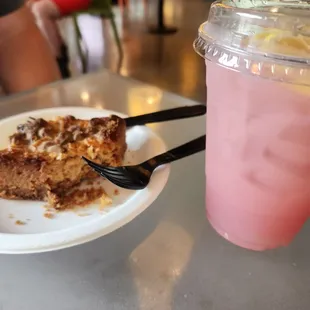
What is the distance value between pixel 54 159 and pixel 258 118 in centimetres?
23

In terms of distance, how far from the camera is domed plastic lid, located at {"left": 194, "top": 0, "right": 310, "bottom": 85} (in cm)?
36

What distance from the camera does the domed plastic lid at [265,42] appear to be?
0.36 meters

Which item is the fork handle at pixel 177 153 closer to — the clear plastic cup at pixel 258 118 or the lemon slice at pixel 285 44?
the clear plastic cup at pixel 258 118

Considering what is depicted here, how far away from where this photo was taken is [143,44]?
2.79m

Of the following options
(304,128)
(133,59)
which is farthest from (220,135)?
(133,59)

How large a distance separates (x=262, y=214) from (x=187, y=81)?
1837mm

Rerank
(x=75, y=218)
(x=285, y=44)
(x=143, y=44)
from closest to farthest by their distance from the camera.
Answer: (x=285, y=44), (x=75, y=218), (x=143, y=44)

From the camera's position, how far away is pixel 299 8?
391 millimetres

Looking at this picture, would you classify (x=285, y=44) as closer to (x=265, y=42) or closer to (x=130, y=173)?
(x=265, y=42)

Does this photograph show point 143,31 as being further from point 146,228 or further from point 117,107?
point 146,228

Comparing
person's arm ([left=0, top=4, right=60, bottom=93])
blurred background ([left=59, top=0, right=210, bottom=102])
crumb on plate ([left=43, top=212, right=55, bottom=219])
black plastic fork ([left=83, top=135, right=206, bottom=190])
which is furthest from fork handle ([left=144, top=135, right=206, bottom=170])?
blurred background ([left=59, top=0, right=210, bottom=102])

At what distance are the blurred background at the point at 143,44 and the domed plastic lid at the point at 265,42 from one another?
150 centimetres

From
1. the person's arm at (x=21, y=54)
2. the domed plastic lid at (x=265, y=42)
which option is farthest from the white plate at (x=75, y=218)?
the person's arm at (x=21, y=54)

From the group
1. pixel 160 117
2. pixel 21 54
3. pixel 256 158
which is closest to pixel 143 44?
pixel 21 54
